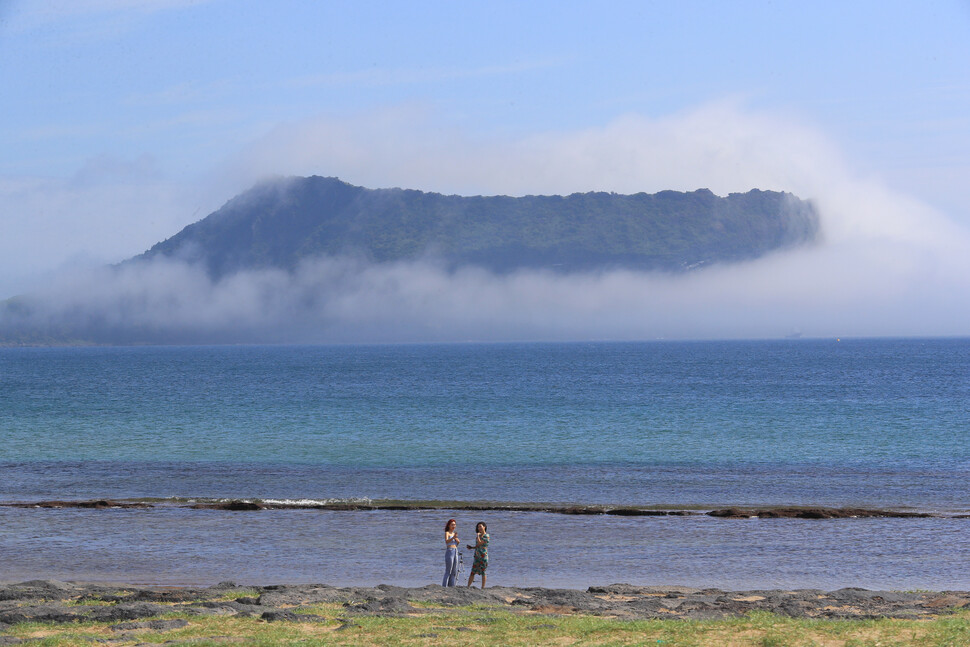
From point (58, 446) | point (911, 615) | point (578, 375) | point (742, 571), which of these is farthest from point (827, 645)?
point (578, 375)

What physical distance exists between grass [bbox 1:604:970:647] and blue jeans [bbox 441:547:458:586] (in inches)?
168

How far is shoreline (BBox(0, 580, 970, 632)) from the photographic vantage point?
1777cm

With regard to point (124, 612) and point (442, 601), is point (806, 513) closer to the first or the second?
point (442, 601)

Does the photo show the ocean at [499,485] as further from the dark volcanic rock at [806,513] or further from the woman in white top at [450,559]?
the woman in white top at [450,559]

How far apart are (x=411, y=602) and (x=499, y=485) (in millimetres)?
20759

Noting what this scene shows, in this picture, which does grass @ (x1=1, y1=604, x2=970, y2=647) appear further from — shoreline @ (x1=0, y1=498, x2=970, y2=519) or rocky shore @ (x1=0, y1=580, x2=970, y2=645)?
shoreline @ (x1=0, y1=498, x2=970, y2=519)

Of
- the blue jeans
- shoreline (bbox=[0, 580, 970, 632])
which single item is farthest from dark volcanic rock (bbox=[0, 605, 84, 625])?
the blue jeans

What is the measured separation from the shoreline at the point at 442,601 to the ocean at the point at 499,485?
7.06 feet

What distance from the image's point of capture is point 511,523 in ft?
101

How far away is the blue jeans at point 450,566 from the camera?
71.3ft

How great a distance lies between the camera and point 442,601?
63.1 feet

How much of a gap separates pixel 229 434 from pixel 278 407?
67.2 ft

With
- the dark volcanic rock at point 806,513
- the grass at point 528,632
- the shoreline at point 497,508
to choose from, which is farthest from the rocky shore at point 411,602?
the shoreline at point 497,508

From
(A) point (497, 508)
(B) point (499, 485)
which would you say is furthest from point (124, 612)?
(B) point (499, 485)
